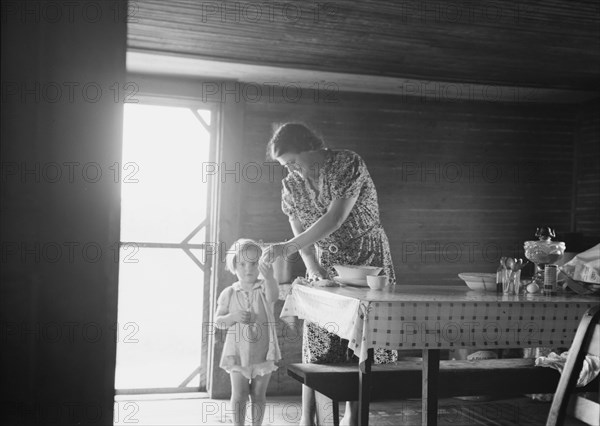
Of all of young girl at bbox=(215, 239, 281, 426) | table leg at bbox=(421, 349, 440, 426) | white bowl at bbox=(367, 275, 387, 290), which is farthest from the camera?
young girl at bbox=(215, 239, 281, 426)

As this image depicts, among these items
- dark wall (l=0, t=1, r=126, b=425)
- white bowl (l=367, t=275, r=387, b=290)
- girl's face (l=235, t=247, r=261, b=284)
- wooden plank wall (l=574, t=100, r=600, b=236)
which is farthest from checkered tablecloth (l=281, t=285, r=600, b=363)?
wooden plank wall (l=574, t=100, r=600, b=236)

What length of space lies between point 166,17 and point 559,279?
10.2 ft

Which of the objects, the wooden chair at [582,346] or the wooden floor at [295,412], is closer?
the wooden chair at [582,346]

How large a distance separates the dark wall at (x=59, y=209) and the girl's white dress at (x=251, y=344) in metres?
3.06

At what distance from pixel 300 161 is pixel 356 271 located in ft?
2.91

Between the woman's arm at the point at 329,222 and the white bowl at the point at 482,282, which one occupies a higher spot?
the woman's arm at the point at 329,222

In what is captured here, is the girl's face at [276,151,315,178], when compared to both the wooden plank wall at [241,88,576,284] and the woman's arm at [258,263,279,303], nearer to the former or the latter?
the woman's arm at [258,263,279,303]

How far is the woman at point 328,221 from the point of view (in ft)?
14.2

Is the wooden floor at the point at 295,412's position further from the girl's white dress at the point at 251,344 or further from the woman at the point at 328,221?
the woman at the point at 328,221

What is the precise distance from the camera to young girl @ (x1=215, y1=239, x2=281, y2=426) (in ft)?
14.9

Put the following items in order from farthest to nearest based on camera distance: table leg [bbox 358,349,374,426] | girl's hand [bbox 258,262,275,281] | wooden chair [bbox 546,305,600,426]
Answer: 1. girl's hand [bbox 258,262,275,281]
2. table leg [bbox 358,349,374,426]
3. wooden chair [bbox 546,305,600,426]

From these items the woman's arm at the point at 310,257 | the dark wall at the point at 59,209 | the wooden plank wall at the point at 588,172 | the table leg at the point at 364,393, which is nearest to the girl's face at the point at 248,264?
the woman's arm at the point at 310,257

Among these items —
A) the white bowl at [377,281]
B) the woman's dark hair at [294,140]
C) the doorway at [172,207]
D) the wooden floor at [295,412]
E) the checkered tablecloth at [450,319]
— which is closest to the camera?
the checkered tablecloth at [450,319]

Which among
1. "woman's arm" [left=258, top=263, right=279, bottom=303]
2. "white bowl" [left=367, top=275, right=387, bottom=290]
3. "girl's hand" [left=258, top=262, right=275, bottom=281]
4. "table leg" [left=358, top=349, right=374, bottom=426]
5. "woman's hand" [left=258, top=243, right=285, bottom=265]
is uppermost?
"woman's hand" [left=258, top=243, right=285, bottom=265]
